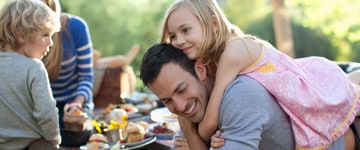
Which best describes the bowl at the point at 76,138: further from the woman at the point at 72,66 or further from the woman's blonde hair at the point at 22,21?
the woman's blonde hair at the point at 22,21

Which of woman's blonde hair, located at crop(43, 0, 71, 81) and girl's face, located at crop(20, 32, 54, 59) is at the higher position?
girl's face, located at crop(20, 32, 54, 59)

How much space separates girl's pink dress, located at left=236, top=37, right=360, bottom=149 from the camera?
5.35 ft

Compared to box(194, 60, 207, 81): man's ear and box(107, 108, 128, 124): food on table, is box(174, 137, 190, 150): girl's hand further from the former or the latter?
box(107, 108, 128, 124): food on table

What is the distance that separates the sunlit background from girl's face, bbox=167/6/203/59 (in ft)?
21.9

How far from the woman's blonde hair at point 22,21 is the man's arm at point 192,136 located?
2.83 feet

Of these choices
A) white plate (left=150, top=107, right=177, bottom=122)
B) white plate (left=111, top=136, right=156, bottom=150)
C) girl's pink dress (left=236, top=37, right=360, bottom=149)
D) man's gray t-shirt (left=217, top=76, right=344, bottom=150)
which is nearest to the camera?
man's gray t-shirt (left=217, top=76, right=344, bottom=150)

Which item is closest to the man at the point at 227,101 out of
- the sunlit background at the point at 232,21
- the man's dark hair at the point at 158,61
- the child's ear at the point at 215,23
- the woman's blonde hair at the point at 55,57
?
the man's dark hair at the point at 158,61

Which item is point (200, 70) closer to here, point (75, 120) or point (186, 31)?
point (186, 31)

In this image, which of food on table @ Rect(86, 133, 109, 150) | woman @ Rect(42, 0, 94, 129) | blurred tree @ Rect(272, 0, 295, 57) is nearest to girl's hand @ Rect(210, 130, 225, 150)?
food on table @ Rect(86, 133, 109, 150)

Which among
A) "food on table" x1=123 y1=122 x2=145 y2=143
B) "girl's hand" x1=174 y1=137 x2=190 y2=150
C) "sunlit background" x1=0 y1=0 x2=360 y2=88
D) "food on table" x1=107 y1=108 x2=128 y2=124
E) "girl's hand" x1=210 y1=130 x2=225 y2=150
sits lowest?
"sunlit background" x1=0 y1=0 x2=360 y2=88

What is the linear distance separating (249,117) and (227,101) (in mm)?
98

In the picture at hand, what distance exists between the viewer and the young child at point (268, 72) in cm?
164

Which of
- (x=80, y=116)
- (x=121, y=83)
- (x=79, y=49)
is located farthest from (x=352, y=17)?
(x=80, y=116)

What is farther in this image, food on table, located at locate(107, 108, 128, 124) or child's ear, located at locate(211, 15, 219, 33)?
food on table, located at locate(107, 108, 128, 124)
